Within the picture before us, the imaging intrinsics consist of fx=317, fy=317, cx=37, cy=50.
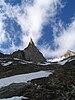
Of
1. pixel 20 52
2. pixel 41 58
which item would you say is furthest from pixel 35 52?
pixel 20 52

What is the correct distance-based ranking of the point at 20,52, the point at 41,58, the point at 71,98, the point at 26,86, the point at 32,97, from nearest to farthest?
the point at 71,98, the point at 32,97, the point at 26,86, the point at 20,52, the point at 41,58

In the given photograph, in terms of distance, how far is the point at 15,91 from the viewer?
23.9 metres

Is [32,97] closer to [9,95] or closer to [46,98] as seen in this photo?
[46,98]

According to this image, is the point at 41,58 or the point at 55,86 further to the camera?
the point at 41,58

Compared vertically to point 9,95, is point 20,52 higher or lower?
lower

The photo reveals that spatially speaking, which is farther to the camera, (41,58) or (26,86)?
(41,58)

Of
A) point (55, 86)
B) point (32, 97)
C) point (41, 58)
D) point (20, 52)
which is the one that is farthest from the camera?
point (41, 58)

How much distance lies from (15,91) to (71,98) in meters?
5.28

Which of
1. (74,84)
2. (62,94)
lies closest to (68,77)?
(74,84)

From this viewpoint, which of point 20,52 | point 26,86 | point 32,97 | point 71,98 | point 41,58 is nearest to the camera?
point 71,98

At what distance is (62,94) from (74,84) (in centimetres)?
201

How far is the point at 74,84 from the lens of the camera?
75.4 ft

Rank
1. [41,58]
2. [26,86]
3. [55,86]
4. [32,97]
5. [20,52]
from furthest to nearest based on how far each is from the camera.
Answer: [41,58]
[20,52]
[26,86]
[55,86]
[32,97]

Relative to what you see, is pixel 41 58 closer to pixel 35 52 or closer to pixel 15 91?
pixel 35 52
